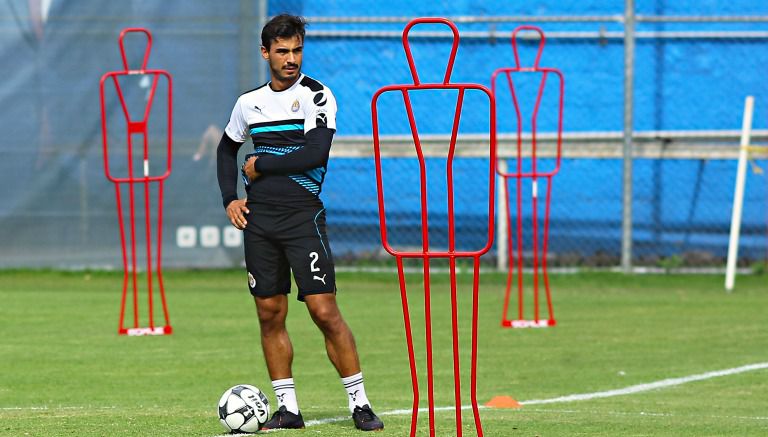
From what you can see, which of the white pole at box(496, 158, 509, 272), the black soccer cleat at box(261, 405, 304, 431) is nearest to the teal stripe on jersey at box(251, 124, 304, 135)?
the black soccer cleat at box(261, 405, 304, 431)

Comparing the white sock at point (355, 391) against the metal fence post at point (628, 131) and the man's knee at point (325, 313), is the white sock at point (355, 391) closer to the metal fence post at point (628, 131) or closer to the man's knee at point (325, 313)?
the man's knee at point (325, 313)

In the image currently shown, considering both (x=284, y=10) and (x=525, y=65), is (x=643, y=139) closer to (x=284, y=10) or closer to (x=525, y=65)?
(x=525, y=65)

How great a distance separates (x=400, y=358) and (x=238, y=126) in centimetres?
397

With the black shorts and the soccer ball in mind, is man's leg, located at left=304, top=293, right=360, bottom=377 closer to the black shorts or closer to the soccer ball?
the black shorts

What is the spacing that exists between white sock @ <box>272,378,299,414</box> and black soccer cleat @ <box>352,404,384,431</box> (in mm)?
336

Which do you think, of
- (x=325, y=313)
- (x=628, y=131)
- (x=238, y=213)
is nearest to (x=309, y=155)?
(x=238, y=213)

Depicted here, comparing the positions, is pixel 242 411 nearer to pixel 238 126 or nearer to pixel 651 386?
pixel 238 126

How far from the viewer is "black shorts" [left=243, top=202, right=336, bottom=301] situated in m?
7.30

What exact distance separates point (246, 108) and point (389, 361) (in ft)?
12.9

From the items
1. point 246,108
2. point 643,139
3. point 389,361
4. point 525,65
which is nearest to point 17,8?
point 525,65

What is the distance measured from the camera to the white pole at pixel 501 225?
17.0 m

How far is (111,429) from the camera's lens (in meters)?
7.22

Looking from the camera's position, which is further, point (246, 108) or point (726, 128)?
point (726, 128)

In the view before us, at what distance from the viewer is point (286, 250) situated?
290 inches
